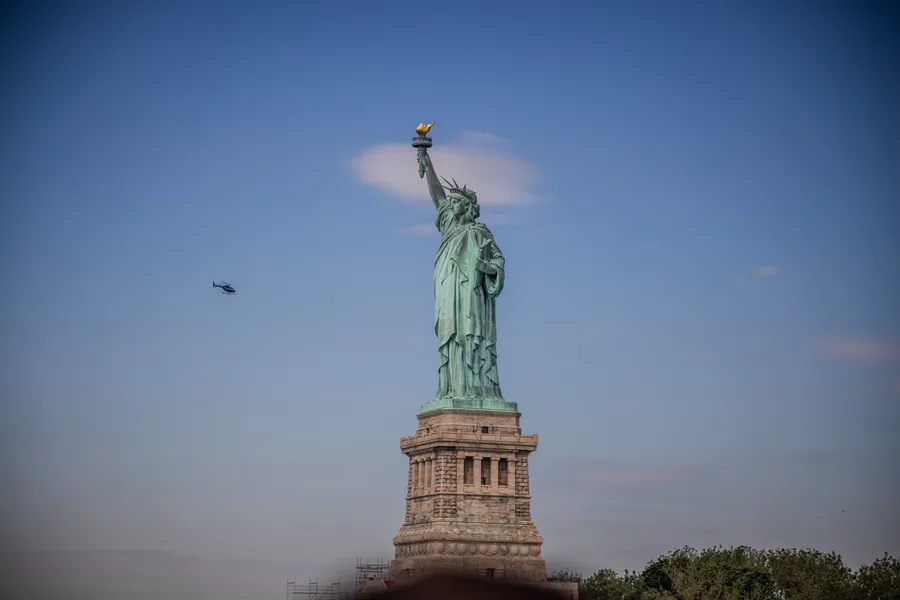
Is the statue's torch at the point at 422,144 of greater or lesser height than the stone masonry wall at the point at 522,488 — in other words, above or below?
above

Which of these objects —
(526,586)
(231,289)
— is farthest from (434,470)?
(526,586)

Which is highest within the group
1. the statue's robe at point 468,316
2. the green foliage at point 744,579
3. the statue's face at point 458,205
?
the statue's face at point 458,205

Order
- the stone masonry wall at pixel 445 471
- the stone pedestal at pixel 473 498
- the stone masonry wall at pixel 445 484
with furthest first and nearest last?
the stone masonry wall at pixel 445 471 → the stone masonry wall at pixel 445 484 → the stone pedestal at pixel 473 498

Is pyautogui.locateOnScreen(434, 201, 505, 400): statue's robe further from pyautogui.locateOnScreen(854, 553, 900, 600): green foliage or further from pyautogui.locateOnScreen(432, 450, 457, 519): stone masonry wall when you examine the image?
pyautogui.locateOnScreen(854, 553, 900, 600): green foliage

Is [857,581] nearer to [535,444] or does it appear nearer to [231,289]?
[535,444]

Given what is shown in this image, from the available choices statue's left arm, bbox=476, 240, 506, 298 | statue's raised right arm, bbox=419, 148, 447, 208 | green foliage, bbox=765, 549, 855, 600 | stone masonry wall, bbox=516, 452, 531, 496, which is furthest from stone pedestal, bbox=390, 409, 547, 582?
green foliage, bbox=765, 549, 855, 600

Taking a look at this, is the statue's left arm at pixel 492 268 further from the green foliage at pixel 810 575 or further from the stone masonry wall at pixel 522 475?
the green foliage at pixel 810 575

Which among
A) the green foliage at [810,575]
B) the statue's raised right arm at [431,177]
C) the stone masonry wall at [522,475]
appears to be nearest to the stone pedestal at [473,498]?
the stone masonry wall at [522,475]

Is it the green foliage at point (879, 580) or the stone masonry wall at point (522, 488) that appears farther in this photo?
the green foliage at point (879, 580)

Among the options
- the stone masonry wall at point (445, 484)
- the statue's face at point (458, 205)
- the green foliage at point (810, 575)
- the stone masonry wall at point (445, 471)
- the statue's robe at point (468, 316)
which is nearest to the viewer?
the stone masonry wall at point (445, 484)
